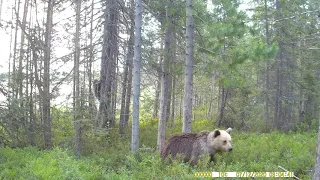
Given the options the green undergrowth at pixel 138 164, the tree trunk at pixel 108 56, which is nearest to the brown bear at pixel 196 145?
the green undergrowth at pixel 138 164

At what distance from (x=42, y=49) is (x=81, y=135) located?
428 cm

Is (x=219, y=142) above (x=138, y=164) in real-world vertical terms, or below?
above

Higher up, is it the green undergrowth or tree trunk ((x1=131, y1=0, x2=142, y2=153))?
tree trunk ((x1=131, y1=0, x2=142, y2=153))

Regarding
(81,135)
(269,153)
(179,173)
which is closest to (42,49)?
(81,135)

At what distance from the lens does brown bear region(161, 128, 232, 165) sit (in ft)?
31.6

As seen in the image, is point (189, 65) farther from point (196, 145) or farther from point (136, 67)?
point (196, 145)

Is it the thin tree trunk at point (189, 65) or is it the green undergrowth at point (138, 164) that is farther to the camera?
the thin tree trunk at point (189, 65)

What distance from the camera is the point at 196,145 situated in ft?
32.4

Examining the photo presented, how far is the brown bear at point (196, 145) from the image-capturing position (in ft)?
31.6

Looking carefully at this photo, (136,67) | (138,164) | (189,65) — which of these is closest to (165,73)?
(189,65)

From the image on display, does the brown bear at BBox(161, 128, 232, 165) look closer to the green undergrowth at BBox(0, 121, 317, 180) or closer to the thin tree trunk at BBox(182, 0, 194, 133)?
the green undergrowth at BBox(0, 121, 317, 180)

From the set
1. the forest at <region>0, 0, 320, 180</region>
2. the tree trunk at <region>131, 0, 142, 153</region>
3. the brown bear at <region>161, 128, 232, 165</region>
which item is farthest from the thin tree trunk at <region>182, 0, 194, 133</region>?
the brown bear at <region>161, 128, 232, 165</region>

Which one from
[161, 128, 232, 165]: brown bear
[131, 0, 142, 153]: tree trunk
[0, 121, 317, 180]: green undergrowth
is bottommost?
[0, 121, 317, 180]: green undergrowth

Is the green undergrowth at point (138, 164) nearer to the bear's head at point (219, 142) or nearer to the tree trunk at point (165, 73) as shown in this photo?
the bear's head at point (219, 142)
